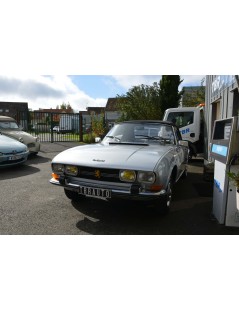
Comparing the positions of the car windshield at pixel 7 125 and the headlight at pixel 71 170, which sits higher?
the car windshield at pixel 7 125

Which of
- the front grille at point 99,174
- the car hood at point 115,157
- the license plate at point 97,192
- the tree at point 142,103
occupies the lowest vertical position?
the license plate at point 97,192

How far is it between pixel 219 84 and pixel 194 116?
195 centimetres

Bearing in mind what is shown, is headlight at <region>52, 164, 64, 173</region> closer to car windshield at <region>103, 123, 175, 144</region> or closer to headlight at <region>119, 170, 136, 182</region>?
headlight at <region>119, 170, 136, 182</region>

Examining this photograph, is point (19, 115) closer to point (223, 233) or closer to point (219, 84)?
point (219, 84)

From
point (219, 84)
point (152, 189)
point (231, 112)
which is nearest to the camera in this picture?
point (152, 189)

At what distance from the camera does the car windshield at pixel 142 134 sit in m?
4.13

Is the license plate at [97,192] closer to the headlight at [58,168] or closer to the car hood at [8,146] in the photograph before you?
the headlight at [58,168]

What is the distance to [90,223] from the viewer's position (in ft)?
10.9

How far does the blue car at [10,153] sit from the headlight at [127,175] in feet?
15.9

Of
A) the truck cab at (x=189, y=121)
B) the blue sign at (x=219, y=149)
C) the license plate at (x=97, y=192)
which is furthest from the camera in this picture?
the truck cab at (x=189, y=121)

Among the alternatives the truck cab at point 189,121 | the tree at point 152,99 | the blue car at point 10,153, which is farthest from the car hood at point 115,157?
the tree at point 152,99

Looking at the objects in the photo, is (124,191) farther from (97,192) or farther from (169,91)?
(169,91)

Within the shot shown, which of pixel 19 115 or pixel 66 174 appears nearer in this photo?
pixel 66 174

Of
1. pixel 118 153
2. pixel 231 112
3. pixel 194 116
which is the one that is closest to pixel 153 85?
pixel 194 116
